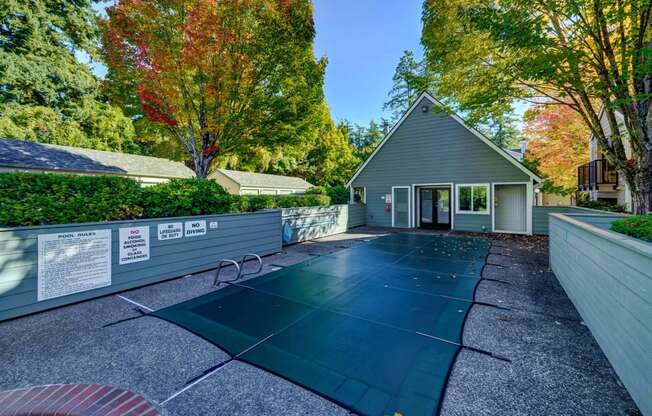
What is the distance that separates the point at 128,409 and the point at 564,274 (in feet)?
21.6

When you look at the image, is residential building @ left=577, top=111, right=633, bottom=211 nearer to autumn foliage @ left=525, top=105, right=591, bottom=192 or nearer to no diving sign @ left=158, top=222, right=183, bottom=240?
autumn foliage @ left=525, top=105, right=591, bottom=192

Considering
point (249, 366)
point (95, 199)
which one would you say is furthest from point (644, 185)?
point (95, 199)

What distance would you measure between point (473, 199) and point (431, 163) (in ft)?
8.45

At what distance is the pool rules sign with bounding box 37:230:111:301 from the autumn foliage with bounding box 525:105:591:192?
1681 centimetres

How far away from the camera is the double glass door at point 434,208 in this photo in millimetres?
13953

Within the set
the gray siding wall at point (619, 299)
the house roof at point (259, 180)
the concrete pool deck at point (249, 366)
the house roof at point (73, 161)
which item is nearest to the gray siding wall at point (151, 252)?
the concrete pool deck at point (249, 366)

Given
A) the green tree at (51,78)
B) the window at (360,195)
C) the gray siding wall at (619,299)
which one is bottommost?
the gray siding wall at (619,299)

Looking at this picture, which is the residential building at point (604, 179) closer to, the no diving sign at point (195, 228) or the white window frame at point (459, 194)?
the white window frame at point (459, 194)

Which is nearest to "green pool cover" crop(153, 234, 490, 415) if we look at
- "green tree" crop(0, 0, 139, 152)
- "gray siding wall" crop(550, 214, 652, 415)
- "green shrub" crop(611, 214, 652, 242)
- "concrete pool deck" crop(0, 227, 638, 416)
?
"concrete pool deck" crop(0, 227, 638, 416)

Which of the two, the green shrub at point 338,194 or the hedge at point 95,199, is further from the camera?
the green shrub at point 338,194

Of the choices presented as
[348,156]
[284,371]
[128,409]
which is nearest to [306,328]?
[284,371]

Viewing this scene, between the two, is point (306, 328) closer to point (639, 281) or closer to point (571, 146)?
point (639, 281)

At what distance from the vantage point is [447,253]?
26.5 ft

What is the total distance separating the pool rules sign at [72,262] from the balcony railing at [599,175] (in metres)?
16.2
